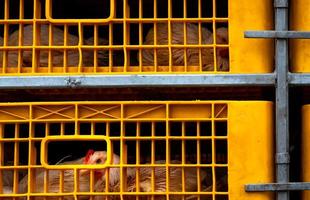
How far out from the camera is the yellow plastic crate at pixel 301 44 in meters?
1.49

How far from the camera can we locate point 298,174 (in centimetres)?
159

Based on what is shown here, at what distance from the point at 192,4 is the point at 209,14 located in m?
0.10

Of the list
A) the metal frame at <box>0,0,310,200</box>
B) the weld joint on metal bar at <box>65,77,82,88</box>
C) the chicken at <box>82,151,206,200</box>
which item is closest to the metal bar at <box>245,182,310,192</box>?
the metal frame at <box>0,0,310,200</box>

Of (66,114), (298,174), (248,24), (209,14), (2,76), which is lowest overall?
(298,174)

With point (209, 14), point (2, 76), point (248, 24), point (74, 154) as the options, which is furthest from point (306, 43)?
point (74, 154)

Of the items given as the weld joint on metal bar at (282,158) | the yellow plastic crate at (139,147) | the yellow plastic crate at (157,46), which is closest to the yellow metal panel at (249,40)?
the yellow plastic crate at (157,46)

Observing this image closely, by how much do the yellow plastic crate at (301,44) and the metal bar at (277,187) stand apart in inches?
12.9

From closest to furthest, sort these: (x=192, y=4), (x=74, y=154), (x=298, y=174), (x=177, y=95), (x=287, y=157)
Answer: (x=287, y=157)
(x=298, y=174)
(x=177, y=95)
(x=74, y=154)
(x=192, y=4)

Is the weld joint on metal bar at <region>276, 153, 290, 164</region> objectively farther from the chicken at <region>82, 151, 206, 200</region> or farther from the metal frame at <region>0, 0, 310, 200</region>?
the chicken at <region>82, 151, 206, 200</region>

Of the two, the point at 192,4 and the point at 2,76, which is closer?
the point at 2,76

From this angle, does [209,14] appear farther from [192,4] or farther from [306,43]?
[306,43]

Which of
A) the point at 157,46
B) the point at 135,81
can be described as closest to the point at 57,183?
the point at 135,81

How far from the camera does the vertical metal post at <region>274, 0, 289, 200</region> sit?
4.73ft

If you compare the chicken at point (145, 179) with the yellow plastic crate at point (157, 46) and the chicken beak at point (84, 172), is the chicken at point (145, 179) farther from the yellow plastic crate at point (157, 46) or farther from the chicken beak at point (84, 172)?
the yellow plastic crate at point (157, 46)
